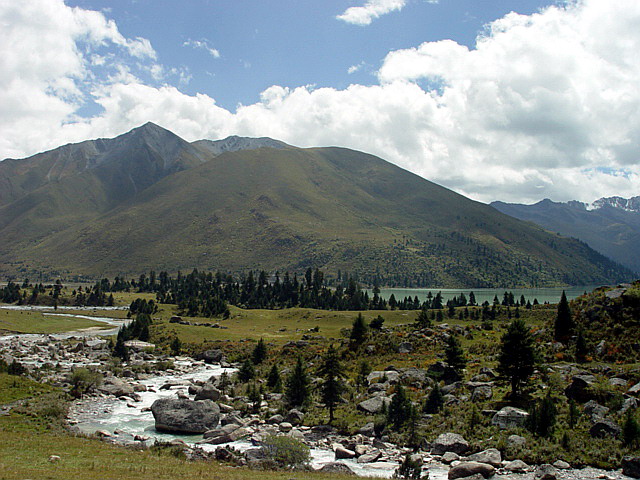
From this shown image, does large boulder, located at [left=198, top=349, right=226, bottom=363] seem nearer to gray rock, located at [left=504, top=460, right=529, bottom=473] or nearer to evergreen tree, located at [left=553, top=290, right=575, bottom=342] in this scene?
evergreen tree, located at [left=553, top=290, right=575, bottom=342]

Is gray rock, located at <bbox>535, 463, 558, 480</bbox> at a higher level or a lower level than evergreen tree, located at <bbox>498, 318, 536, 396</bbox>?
lower

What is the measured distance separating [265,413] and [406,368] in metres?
23.1

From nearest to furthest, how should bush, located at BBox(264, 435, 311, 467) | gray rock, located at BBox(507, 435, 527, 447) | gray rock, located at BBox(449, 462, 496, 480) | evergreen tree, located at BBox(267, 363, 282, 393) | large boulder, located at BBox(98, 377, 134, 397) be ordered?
gray rock, located at BBox(449, 462, 496, 480)
bush, located at BBox(264, 435, 311, 467)
gray rock, located at BBox(507, 435, 527, 447)
large boulder, located at BBox(98, 377, 134, 397)
evergreen tree, located at BBox(267, 363, 282, 393)

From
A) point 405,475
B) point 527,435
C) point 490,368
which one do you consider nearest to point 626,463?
point 527,435

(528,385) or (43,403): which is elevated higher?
(528,385)

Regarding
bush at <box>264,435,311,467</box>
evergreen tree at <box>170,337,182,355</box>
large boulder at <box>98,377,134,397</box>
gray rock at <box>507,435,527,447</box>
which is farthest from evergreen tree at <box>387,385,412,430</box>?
evergreen tree at <box>170,337,182,355</box>

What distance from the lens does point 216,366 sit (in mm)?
87438

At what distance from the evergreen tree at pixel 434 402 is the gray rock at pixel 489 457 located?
9598 millimetres

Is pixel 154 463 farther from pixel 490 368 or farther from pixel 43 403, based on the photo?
pixel 490 368

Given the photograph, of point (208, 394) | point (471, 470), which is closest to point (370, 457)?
point (471, 470)

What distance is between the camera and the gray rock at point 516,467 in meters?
34.2

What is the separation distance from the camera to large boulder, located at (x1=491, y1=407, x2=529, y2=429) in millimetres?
40594

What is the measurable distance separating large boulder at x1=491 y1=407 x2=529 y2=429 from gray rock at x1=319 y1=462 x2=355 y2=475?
50.1 ft

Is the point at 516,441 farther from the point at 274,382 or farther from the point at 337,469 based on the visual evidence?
the point at 274,382
